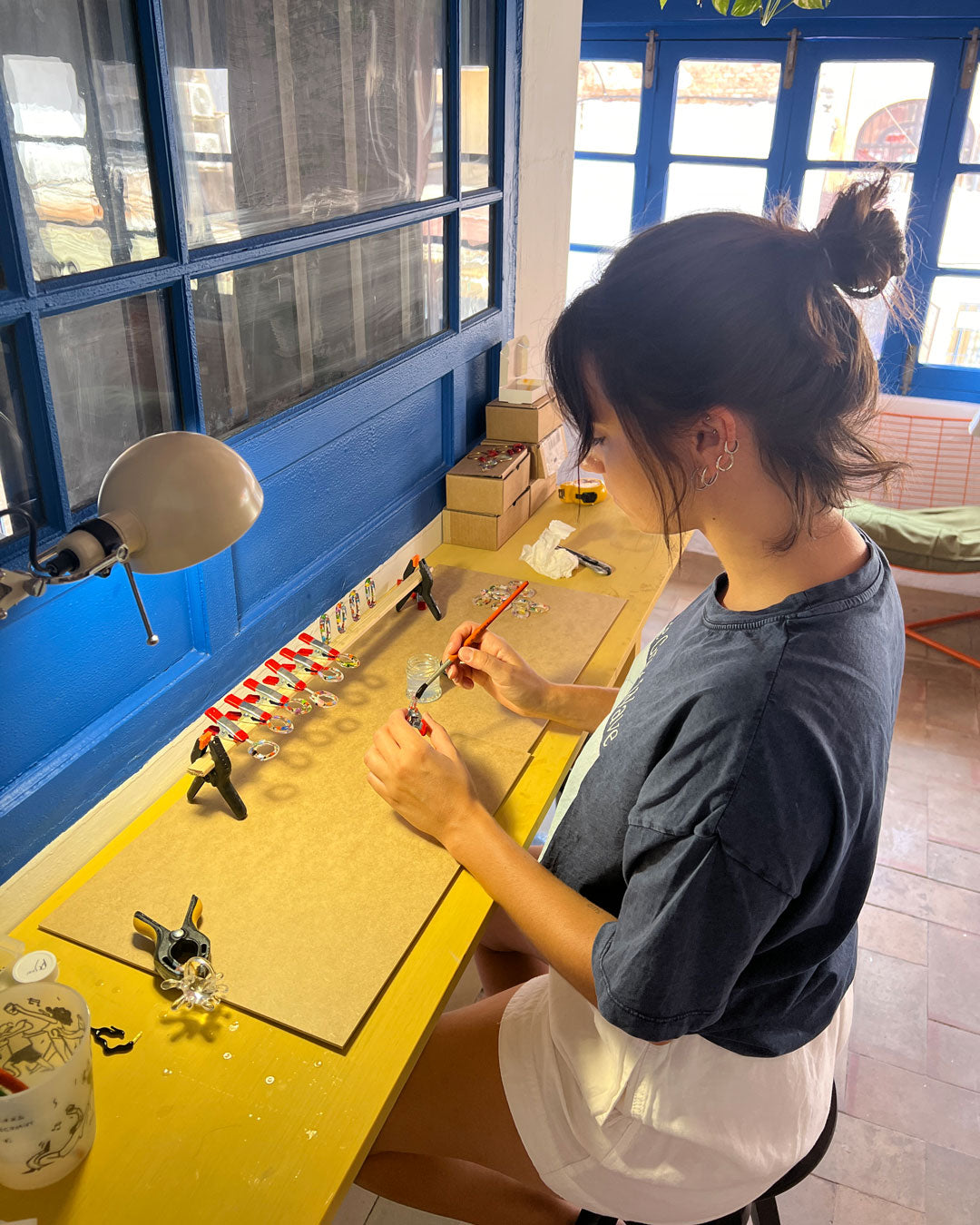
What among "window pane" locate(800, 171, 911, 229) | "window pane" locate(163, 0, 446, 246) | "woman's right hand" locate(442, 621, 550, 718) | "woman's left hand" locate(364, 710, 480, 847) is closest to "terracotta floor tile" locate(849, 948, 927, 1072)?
"woman's right hand" locate(442, 621, 550, 718)

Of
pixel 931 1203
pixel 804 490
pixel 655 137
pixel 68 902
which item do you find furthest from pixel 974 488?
pixel 68 902

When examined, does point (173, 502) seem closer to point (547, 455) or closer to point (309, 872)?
point (309, 872)

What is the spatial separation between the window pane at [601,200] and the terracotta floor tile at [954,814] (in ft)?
8.52

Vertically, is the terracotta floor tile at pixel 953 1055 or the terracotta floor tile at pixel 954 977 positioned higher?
the terracotta floor tile at pixel 954 977

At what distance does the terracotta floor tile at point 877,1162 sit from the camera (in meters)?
1.75

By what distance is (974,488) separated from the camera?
3.70 meters

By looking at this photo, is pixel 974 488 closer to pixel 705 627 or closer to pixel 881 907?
pixel 881 907

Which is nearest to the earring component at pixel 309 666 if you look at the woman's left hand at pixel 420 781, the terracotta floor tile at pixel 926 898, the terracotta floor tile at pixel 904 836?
the woman's left hand at pixel 420 781

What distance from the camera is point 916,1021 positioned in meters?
2.08

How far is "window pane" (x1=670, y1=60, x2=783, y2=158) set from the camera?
3.72 meters

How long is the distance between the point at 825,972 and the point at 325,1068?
0.57 m

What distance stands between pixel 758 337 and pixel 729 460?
129 millimetres

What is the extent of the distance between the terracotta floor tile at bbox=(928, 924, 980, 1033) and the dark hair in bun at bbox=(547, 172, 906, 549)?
1.56 metres

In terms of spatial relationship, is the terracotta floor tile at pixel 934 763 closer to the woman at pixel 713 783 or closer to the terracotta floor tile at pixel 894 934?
the terracotta floor tile at pixel 894 934
